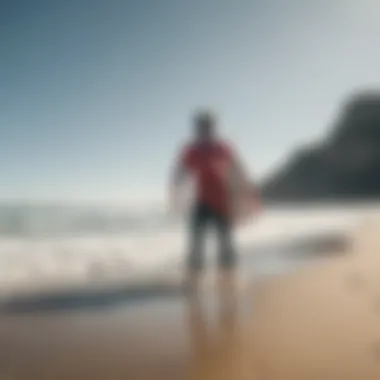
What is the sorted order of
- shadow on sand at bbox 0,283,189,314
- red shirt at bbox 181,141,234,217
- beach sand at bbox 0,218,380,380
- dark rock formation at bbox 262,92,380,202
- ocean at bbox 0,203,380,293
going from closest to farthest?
beach sand at bbox 0,218,380,380
shadow on sand at bbox 0,283,189,314
red shirt at bbox 181,141,234,217
ocean at bbox 0,203,380,293
dark rock formation at bbox 262,92,380,202

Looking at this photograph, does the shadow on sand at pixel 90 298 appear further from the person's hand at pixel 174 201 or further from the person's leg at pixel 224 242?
the person's hand at pixel 174 201

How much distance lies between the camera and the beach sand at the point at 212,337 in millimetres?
2391

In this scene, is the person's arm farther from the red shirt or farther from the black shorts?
the black shorts

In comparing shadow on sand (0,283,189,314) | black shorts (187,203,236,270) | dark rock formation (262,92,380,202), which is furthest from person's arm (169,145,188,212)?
dark rock formation (262,92,380,202)

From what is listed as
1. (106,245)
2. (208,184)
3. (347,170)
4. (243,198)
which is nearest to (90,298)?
(208,184)

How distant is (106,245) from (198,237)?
149 centimetres

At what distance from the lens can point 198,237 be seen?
371 cm

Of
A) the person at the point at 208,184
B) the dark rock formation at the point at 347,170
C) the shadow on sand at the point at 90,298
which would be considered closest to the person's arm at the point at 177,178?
the person at the point at 208,184

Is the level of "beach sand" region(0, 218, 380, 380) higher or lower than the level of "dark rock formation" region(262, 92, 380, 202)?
lower

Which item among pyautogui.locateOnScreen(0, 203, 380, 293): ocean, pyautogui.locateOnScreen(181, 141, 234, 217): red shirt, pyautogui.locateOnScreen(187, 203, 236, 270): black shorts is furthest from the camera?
pyautogui.locateOnScreen(0, 203, 380, 293): ocean

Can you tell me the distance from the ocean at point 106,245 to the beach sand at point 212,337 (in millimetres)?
603

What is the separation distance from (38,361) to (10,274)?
1.59 m

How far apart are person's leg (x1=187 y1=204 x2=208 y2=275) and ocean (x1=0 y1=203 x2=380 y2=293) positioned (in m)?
0.08

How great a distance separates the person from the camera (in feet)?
11.2
